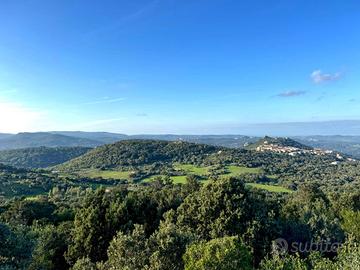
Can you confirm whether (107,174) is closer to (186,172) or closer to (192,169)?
(186,172)

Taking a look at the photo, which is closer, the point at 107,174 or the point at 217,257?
the point at 217,257

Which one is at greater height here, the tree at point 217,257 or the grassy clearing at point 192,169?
the tree at point 217,257

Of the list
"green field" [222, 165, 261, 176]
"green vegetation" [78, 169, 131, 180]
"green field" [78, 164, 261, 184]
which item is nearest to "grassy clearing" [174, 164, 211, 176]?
"green field" [78, 164, 261, 184]

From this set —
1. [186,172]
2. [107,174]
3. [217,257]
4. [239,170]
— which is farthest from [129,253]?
[107,174]

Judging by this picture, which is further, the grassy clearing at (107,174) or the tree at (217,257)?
the grassy clearing at (107,174)

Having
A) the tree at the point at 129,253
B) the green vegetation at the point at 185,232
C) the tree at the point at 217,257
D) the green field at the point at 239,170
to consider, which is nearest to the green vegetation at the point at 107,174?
the green field at the point at 239,170

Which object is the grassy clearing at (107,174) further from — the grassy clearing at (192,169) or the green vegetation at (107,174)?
the grassy clearing at (192,169)

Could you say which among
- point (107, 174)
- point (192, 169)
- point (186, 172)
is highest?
point (192, 169)

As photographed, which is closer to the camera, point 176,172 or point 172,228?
point 172,228

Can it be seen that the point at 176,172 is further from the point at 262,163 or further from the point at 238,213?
the point at 238,213

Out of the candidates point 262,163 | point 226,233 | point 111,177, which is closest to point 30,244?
point 226,233

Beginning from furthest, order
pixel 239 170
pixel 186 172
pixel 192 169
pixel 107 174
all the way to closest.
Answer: pixel 192 169 → pixel 107 174 → pixel 239 170 → pixel 186 172
